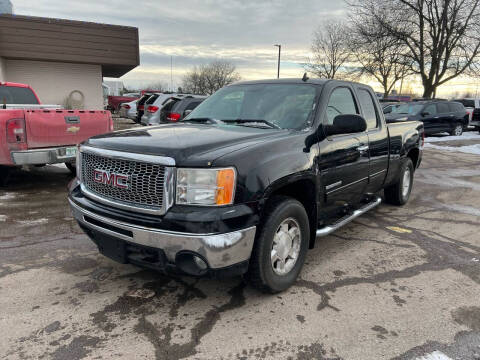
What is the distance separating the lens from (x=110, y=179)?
111 inches

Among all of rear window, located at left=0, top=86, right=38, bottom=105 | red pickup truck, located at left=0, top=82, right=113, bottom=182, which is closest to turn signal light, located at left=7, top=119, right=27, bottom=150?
red pickup truck, located at left=0, top=82, right=113, bottom=182

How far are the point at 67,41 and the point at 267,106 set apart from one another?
48.8 ft

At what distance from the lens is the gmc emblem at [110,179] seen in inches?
108

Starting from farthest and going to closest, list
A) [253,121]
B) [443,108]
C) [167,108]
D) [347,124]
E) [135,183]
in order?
[443,108] < [167,108] < [253,121] < [347,124] < [135,183]

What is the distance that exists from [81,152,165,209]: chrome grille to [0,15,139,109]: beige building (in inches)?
591

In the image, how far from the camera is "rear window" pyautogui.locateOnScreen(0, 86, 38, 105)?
8004mm

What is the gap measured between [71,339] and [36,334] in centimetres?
27

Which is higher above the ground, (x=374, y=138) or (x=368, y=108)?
(x=368, y=108)

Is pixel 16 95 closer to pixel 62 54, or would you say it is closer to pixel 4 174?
pixel 4 174

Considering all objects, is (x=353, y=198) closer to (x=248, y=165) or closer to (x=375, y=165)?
(x=375, y=165)

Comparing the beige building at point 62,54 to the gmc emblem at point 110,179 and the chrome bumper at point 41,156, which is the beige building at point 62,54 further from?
the gmc emblem at point 110,179

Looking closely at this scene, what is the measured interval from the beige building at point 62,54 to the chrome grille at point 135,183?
15.0m

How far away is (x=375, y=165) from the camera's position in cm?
446

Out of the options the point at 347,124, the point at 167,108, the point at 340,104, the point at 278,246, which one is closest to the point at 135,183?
the point at 278,246
